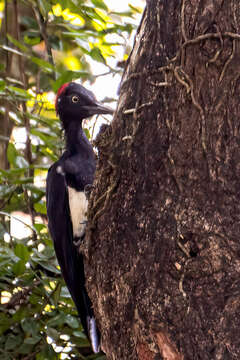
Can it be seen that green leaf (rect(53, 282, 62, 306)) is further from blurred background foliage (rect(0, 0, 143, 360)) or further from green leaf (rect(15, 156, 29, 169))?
green leaf (rect(15, 156, 29, 169))

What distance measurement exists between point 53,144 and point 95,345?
965 mm

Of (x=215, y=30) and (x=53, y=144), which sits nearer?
(x=215, y=30)

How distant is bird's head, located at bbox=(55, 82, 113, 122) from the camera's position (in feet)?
9.29

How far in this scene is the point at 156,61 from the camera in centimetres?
180

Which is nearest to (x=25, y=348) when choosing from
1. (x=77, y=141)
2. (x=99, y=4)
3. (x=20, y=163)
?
(x=20, y=163)

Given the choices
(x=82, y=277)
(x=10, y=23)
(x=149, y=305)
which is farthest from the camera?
(x=10, y=23)

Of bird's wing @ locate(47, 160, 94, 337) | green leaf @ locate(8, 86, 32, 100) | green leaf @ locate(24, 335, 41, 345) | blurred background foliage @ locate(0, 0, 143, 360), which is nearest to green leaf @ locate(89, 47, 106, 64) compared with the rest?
blurred background foliage @ locate(0, 0, 143, 360)

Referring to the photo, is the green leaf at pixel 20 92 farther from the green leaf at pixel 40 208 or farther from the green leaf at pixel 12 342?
the green leaf at pixel 12 342

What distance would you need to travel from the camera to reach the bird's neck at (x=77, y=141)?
2.82 meters

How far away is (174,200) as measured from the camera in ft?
5.44

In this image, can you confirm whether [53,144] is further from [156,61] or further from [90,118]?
[156,61]

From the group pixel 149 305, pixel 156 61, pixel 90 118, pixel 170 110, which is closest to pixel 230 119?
pixel 170 110

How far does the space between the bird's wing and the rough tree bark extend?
723 millimetres

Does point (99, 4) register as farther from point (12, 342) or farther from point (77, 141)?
point (12, 342)
